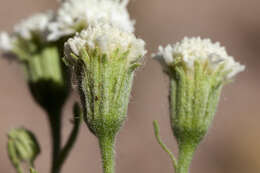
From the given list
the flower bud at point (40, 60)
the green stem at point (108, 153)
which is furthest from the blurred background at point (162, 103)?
the green stem at point (108, 153)

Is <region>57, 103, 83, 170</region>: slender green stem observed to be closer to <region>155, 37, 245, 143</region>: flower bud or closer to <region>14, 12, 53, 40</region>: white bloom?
<region>155, 37, 245, 143</region>: flower bud

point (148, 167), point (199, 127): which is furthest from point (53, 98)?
point (148, 167)

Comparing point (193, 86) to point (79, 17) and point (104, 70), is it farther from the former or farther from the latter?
point (79, 17)

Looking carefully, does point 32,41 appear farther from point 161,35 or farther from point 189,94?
point 161,35

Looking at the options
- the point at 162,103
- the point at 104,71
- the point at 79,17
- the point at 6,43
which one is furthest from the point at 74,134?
the point at 162,103

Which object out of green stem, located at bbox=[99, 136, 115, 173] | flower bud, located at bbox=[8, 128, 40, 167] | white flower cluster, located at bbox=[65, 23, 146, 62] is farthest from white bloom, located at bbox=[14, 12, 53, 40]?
green stem, located at bbox=[99, 136, 115, 173]

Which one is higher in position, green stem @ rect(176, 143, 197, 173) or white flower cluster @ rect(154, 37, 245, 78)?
white flower cluster @ rect(154, 37, 245, 78)
